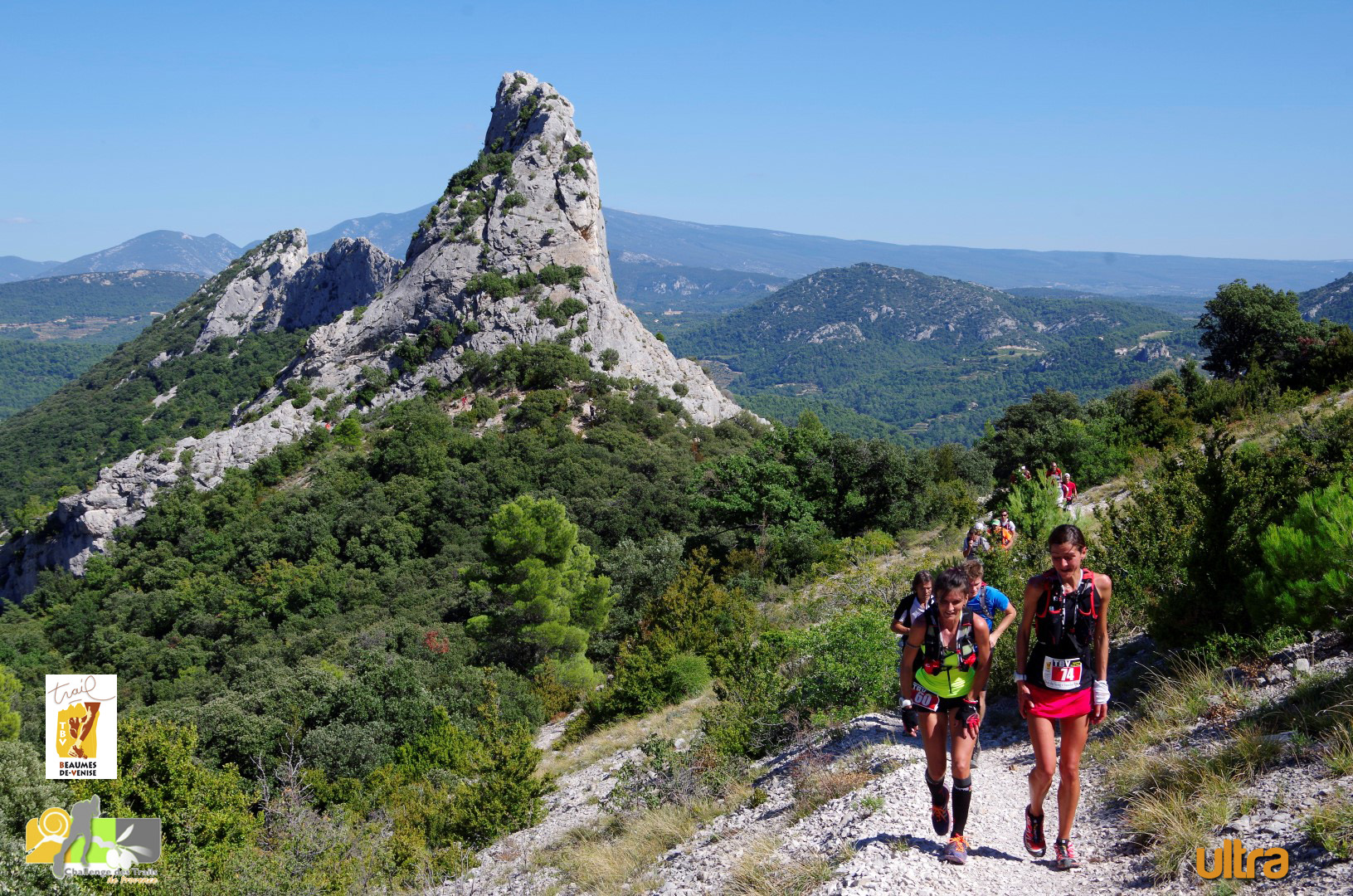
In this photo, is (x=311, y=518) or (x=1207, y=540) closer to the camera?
(x=1207, y=540)

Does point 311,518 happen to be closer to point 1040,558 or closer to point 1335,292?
point 1040,558

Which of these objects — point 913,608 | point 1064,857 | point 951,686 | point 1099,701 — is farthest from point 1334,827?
point 913,608

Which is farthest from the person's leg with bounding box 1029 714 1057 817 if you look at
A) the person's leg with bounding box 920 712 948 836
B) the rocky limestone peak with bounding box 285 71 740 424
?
the rocky limestone peak with bounding box 285 71 740 424

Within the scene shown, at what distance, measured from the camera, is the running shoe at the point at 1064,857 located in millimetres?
5082

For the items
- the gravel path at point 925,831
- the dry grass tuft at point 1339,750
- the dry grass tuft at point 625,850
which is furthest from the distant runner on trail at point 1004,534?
the dry grass tuft at point 625,850

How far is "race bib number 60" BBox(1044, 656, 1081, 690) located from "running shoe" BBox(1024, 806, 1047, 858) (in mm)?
894

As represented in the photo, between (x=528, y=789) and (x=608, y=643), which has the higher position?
(x=528, y=789)

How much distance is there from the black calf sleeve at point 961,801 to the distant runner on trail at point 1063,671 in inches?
15.8

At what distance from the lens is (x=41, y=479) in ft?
243

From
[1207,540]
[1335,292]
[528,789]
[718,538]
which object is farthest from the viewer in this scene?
[1335,292]

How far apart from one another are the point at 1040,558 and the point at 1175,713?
160 inches

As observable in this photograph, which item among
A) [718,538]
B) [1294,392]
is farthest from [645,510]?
[1294,392]

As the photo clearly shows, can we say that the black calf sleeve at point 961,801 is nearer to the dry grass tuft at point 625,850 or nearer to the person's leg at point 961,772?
the person's leg at point 961,772

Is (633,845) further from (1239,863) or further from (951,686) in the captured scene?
(1239,863)
